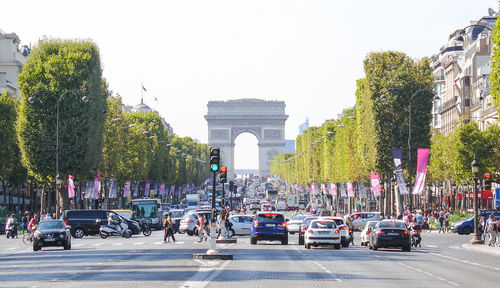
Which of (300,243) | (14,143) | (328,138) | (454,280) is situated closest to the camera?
(454,280)

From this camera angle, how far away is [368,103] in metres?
83.1

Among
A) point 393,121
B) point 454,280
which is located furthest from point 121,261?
point 393,121

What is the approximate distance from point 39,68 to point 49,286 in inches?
2000

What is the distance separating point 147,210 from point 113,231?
24.0 m

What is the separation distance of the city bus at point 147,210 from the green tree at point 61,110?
13.0 m

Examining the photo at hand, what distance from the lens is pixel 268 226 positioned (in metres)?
52.6

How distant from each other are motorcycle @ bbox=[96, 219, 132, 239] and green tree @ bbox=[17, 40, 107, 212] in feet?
25.6

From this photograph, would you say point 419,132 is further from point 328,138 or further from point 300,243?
point 328,138

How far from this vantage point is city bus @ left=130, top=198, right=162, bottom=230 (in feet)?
289

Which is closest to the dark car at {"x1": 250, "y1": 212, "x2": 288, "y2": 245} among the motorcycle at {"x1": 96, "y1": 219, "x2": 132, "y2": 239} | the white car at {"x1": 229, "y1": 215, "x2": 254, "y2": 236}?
the white car at {"x1": 229, "y1": 215, "x2": 254, "y2": 236}

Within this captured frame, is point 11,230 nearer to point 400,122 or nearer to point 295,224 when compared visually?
point 295,224

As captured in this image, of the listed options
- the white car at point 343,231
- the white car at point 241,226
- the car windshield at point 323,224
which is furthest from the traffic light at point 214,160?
the white car at point 241,226

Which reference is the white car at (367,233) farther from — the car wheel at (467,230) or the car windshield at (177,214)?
the car windshield at (177,214)

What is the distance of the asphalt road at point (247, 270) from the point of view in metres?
24.9
